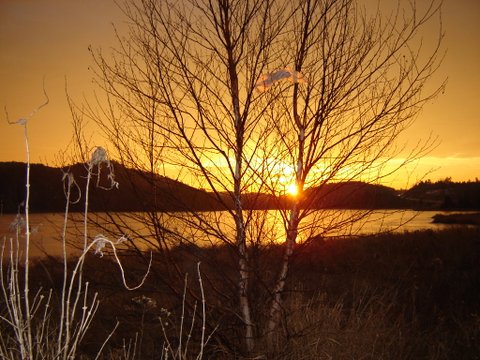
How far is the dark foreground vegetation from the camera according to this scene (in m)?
4.75

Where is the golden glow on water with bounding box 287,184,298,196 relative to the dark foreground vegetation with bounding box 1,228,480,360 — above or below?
above


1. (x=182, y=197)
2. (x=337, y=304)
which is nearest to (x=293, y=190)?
(x=182, y=197)

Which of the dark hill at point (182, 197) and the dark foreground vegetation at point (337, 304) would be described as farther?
the dark foreground vegetation at point (337, 304)

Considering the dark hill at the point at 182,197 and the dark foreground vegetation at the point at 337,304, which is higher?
the dark hill at the point at 182,197

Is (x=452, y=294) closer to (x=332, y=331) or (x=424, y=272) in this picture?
(x=424, y=272)

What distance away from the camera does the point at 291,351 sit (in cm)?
475

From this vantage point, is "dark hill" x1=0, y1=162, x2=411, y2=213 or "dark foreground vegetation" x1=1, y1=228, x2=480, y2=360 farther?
"dark foreground vegetation" x1=1, y1=228, x2=480, y2=360

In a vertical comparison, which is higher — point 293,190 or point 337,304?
point 293,190

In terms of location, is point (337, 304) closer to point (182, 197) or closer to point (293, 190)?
point (293, 190)

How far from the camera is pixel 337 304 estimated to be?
6.20 m

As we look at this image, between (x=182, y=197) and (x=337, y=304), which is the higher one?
(x=182, y=197)

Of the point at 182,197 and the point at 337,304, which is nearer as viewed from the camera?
the point at 182,197

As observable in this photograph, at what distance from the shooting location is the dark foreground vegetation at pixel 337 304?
475 centimetres

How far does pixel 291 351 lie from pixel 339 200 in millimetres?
1735
